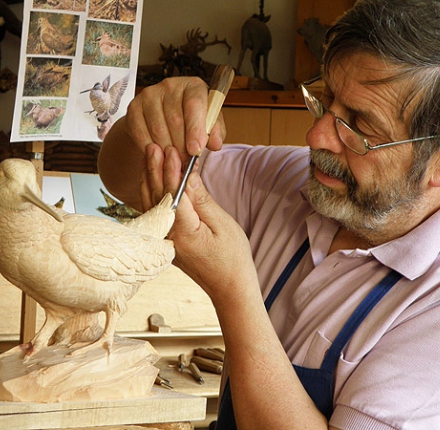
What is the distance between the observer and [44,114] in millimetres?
2289

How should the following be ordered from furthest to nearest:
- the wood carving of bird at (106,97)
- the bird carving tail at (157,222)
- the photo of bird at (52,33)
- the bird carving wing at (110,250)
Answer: the wood carving of bird at (106,97), the photo of bird at (52,33), the bird carving tail at (157,222), the bird carving wing at (110,250)

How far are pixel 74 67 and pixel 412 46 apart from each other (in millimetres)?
1245

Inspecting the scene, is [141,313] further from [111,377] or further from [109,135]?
[111,377]

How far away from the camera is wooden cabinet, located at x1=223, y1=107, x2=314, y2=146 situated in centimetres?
528

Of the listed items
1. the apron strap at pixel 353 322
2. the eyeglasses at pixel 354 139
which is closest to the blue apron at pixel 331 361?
the apron strap at pixel 353 322

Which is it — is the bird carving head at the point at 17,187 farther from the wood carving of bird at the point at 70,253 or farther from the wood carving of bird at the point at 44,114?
the wood carving of bird at the point at 44,114

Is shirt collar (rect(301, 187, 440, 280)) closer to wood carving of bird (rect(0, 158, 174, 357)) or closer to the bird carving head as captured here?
wood carving of bird (rect(0, 158, 174, 357))

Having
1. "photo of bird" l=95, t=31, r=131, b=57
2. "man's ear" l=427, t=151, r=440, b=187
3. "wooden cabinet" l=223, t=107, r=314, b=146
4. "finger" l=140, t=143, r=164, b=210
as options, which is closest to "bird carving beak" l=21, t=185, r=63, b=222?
"finger" l=140, t=143, r=164, b=210

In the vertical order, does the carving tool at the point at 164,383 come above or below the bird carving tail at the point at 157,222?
below

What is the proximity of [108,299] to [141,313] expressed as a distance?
4.29ft

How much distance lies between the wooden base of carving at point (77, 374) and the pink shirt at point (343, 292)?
1.19 feet

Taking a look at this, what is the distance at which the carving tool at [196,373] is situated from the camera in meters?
2.41

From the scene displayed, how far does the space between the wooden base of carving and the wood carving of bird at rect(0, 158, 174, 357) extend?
2 centimetres

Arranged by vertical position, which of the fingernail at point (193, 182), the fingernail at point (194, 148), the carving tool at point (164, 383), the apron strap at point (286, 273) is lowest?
the carving tool at point (164, 383)
